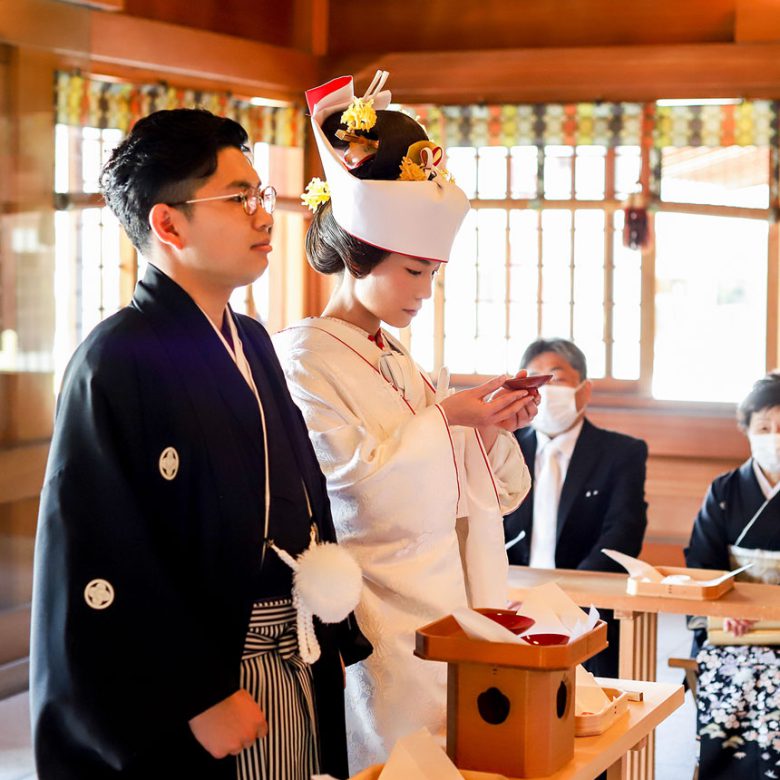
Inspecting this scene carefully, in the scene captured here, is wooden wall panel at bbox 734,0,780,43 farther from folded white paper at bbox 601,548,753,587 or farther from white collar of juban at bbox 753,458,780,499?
folded white paper at bbox 601,548,753,587

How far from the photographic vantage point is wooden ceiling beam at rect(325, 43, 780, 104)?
591cm

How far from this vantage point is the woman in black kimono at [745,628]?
3.46 meters

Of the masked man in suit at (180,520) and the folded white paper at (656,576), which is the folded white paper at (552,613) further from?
the folded white paper at (656,576)

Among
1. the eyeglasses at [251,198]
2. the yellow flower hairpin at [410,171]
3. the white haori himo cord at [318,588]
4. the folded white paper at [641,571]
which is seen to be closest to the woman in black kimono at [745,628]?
the folded white paper at [641,571]

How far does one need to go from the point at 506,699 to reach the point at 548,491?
2302 millimetres

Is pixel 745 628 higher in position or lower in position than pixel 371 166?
lower

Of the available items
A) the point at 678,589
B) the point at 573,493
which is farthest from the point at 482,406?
the point at 573,493

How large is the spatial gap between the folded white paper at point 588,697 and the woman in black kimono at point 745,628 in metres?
1.36

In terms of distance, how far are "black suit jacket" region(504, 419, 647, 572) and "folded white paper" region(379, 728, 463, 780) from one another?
2290mm

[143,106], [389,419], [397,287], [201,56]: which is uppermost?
[201,56]

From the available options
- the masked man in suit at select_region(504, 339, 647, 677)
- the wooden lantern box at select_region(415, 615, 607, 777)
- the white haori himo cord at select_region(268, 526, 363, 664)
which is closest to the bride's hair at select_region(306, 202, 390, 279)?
the white haori himo cord at select_region(268, 526, 363, 664)

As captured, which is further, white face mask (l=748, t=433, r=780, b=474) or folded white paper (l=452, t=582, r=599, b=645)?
white face mask (l=748, t=433, r=780, b=474)

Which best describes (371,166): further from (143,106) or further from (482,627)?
(143,106)

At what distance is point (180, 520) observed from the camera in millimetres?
1677
